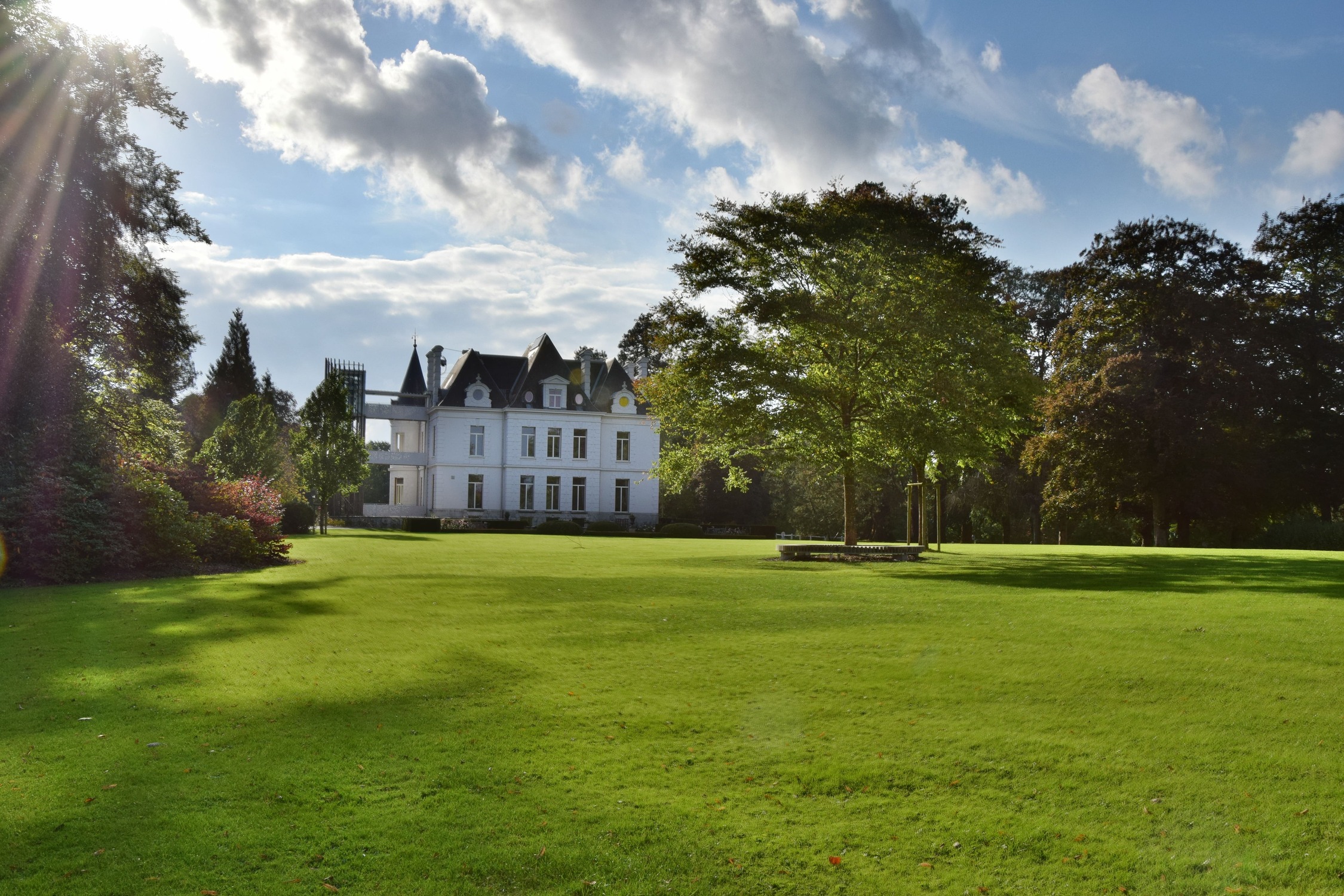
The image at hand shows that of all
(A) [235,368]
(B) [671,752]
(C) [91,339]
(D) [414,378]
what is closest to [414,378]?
(D) [414,378]

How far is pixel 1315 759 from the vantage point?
536 cm

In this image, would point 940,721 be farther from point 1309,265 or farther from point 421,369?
point 421,369

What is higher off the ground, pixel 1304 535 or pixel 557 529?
pixel 1304 535

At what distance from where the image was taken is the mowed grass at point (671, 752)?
13.4 feet

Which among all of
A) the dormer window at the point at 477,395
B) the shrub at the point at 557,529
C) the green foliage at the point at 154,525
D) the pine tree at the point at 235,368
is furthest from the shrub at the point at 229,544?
the pine tree at the point at 235,368

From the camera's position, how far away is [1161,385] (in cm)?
3634

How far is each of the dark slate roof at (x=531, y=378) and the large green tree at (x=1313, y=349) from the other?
33.0 meters

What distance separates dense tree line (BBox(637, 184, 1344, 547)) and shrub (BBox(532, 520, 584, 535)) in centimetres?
1079

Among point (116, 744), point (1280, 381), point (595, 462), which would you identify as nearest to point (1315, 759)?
point (116, 744)

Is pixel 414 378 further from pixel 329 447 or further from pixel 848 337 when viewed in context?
pixel 848 337

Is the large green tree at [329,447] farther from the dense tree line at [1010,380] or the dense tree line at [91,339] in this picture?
the dense tree line at [91,339]

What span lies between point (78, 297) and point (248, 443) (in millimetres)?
21753

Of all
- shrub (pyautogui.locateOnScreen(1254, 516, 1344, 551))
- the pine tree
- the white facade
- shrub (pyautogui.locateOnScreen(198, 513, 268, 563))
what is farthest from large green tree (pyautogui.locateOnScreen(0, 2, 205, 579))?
the pine tree

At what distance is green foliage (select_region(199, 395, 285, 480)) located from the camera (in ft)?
131
